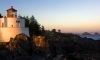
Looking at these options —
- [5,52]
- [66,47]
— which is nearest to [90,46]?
[66,47]

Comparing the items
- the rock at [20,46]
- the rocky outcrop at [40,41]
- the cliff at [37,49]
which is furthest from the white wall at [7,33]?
the rocky outcrop at [40,41]

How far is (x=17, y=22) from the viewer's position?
1083 inches

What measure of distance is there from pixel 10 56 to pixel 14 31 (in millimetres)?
7086

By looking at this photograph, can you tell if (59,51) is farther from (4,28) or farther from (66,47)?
(4,28)

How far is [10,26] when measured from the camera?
27234mm

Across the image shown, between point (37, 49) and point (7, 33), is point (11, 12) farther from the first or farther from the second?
point (37, 49)

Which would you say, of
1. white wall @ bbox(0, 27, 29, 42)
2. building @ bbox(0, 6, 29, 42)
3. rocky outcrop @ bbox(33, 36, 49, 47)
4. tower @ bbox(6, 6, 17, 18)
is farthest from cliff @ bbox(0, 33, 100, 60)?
tower @ bbox(6, 6, 17, 18)

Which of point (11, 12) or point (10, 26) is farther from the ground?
point (11, 12)

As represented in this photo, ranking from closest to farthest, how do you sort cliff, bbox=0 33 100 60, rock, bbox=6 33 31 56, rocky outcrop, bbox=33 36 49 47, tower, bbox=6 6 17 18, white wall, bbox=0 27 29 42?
cliff, bbox=0 33 100 60 → rock, bbox=6 33 31 56 → rocky outcrop, bbox=33 36 49 47 → white wall, bbox=0 27 29 42 → tower, bbox=6 6 17 18

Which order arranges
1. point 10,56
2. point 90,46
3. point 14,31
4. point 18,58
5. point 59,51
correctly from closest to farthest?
point 18,58
point 10,56
point 59,51
point 14,31
point 90,46

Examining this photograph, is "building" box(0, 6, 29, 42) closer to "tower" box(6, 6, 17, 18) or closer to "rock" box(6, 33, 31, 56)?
"tower" box(6, 6, 17, 18)

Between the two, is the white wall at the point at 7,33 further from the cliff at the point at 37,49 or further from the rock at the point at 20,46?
the rock at the point at 20,46

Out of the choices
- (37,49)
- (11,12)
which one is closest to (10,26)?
(11,12)

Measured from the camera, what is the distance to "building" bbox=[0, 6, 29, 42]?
26673 millimetres
